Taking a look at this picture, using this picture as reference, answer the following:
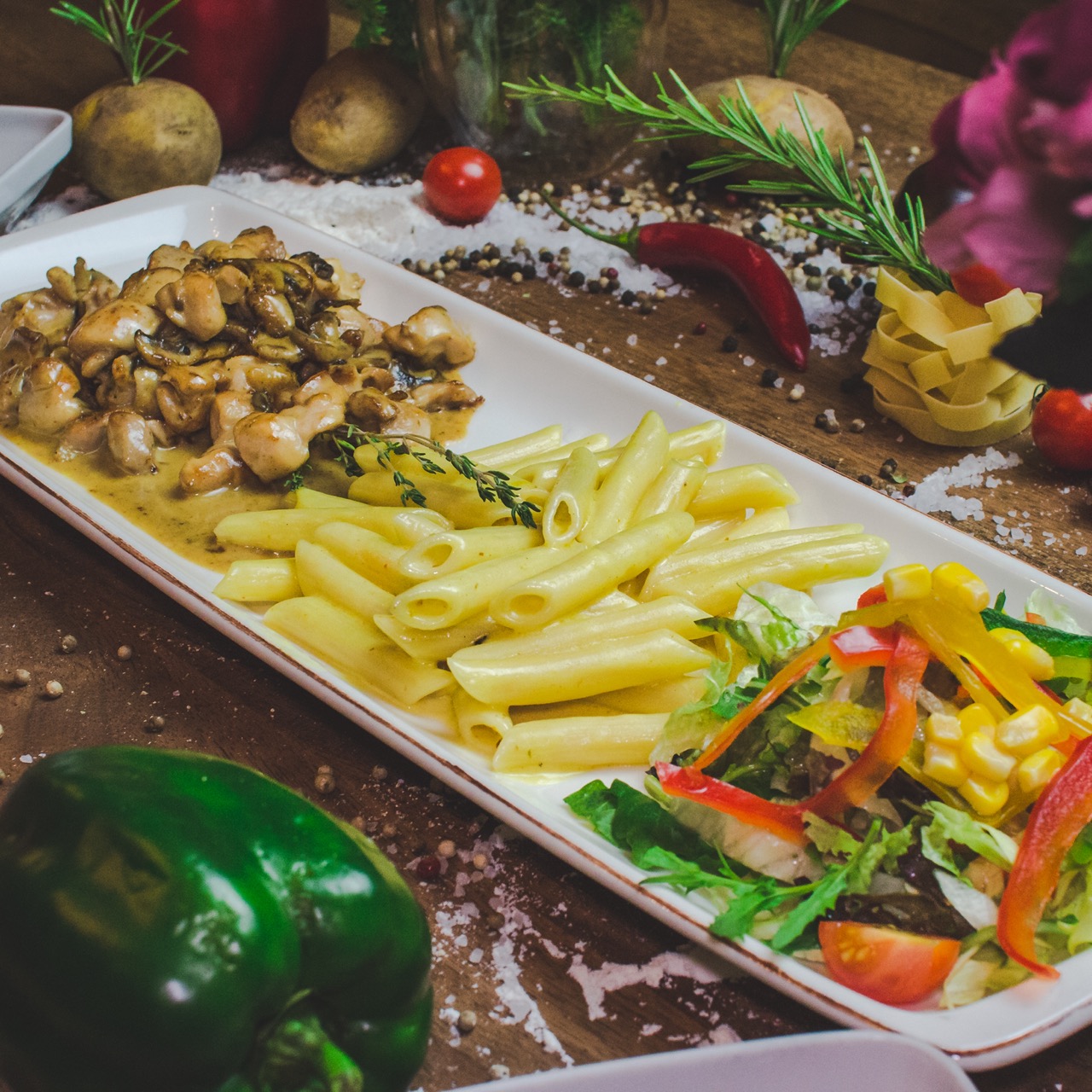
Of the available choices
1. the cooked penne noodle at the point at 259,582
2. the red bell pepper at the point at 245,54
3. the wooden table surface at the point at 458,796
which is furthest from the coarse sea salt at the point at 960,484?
the red bell pepper at the point at 245,54

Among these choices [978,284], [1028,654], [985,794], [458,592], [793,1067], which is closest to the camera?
[793,1067]

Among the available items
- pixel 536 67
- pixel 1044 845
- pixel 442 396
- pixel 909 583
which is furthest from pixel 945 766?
pixel 536 67

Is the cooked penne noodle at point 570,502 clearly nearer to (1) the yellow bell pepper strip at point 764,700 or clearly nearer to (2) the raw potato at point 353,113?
(1) the yellow bell pepper strip at point 764,700

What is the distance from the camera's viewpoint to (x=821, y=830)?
1500 mm

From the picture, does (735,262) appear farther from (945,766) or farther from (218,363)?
(945,766)

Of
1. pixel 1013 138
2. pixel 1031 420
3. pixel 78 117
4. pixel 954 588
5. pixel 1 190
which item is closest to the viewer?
pixel 1013 138

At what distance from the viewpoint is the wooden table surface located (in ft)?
4.84

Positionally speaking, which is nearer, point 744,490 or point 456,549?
point 456,549

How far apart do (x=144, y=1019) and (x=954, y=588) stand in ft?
3.97

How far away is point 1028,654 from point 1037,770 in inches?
7.9

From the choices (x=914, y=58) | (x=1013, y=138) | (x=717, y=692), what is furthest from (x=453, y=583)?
(x=914, y=58)

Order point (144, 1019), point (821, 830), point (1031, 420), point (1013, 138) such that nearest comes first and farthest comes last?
point (1013, 138) → point (144, 1019) → point (821, 830) → point (1031, 420)

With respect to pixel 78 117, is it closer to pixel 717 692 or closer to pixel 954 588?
pixel 717 692

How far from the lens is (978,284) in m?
2.26
